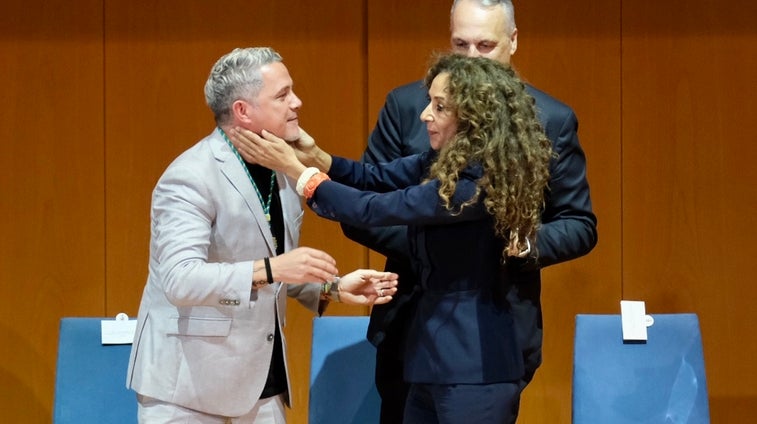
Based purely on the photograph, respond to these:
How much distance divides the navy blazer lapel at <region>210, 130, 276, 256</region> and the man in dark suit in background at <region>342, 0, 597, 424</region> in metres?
0.30

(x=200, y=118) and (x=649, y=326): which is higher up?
(x=200, y=118)

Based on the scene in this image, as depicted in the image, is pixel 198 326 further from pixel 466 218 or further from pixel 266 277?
pixel 466 218

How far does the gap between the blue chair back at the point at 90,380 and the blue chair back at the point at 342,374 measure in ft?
1.80

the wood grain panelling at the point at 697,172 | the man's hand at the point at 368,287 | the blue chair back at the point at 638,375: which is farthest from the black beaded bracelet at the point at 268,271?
the wood grain panelling at the point at 697,172

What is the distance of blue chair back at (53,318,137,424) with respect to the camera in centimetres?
308

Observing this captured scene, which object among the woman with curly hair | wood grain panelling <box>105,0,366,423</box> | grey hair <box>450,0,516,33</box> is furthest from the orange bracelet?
wood grain panelling <box>105,0,366,423</box>

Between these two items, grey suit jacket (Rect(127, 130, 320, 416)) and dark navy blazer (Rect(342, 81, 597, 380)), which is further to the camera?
dark navy blazer (Rect(342, 81, 597, 380))

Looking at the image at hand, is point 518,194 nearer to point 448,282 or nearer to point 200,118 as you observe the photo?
point 448,282

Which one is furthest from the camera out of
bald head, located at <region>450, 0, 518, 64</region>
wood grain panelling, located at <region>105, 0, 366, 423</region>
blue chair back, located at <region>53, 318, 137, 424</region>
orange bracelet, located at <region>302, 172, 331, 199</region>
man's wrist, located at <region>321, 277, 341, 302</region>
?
wood grain panelling, located at <region>105, 0, 366, 423</region>

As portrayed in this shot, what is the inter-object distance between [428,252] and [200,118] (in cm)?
206

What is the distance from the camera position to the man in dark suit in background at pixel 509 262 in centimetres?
256

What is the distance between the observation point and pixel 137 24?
4203mm

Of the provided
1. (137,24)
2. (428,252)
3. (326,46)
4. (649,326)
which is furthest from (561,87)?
(428,252)

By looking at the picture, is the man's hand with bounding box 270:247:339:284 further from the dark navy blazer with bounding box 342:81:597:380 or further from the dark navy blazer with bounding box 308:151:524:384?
the dark navy blazer with bounding box 342:81:597:380
